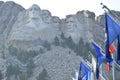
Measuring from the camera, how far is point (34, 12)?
11306 centimetres

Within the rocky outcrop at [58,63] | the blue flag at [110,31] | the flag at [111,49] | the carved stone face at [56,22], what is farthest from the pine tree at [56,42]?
the blue flag at [110,31]

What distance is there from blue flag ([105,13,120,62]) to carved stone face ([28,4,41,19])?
9339 centimetres

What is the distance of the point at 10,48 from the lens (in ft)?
335

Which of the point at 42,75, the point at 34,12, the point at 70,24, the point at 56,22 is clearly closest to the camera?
the point at 42,75

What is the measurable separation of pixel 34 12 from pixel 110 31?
95.4 metres

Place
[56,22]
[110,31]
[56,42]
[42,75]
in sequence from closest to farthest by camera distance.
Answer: [110,31] < [42,75] < [56,42] < [56,22]

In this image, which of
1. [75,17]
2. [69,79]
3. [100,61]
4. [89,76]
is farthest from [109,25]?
[75,17]

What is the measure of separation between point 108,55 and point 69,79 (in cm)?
6528

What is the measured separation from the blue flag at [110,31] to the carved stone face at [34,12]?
9339cm

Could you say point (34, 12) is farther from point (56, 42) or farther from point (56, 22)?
point (56, 42)

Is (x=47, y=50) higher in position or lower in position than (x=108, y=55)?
lower

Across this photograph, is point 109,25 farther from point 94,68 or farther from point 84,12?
point 84,12

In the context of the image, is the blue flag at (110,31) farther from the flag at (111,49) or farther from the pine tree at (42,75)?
the pine tree at (42,75)

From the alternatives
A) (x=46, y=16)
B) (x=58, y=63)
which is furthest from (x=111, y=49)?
(x=46, y=16)
